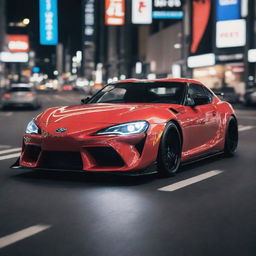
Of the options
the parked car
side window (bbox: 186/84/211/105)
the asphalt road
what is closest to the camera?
the asphalt road

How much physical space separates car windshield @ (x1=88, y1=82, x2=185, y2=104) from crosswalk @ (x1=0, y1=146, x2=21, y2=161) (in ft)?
6.39

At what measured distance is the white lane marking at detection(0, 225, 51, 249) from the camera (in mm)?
4551

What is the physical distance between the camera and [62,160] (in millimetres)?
7184

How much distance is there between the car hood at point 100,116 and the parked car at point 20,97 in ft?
69.5

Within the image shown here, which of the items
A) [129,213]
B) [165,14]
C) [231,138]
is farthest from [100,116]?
[165,14]

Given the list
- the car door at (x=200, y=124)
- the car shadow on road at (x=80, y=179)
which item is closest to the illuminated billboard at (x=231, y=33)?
the car door at (x=200, y=124)

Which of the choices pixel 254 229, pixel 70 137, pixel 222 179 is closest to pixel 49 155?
pixel 70 137

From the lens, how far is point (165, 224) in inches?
204

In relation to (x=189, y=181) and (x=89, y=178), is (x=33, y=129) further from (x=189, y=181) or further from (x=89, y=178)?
(x=189, y=181)

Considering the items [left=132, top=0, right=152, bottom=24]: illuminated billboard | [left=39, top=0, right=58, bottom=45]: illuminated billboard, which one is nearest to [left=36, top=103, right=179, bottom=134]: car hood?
[left=132, top=0, right=152, bottom=24]: illuminated billboard

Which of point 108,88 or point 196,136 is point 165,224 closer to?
point 196,136

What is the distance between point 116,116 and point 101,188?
95 centimetres

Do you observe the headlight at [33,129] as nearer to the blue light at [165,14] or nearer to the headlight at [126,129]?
the headlight at [126,129]

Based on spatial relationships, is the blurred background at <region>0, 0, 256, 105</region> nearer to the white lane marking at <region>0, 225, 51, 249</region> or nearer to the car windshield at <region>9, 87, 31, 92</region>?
the car windshield at <region>9, 87, 31, 92</region>
